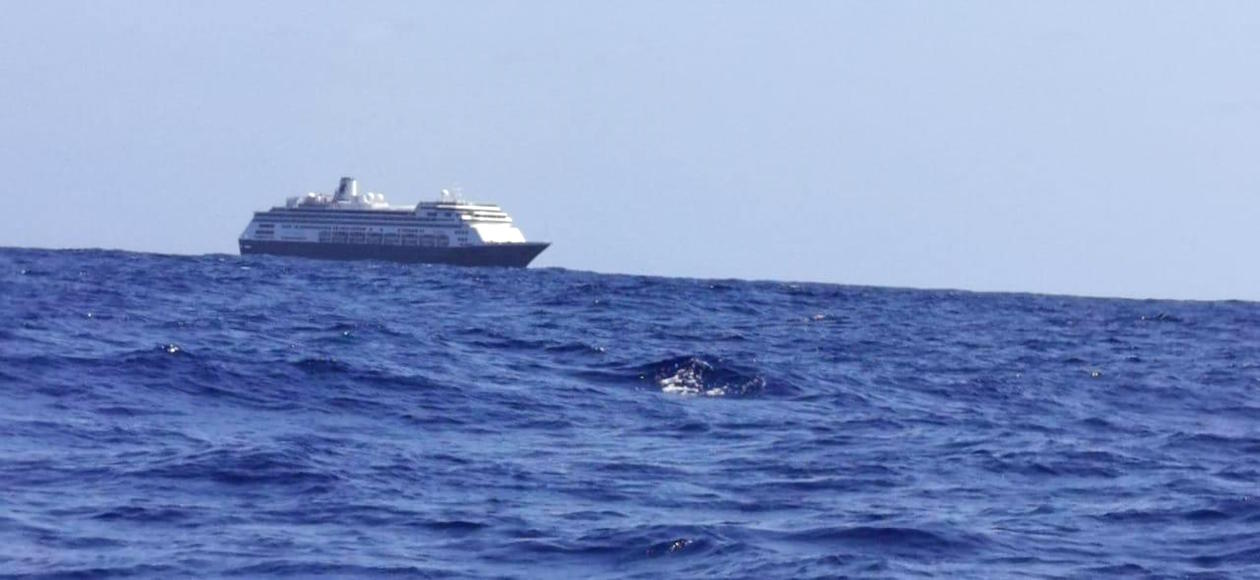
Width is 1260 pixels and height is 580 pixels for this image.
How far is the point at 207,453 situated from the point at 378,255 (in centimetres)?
10584

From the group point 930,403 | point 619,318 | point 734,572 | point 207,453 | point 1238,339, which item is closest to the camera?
point 734,572

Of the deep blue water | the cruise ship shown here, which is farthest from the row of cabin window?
the deep blue water

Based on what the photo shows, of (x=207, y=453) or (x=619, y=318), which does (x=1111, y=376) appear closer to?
(x=619, y=318)

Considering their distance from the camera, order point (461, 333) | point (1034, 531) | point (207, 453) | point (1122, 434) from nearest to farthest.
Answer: point (1034, 531)
point (207, 453)
point (1122, 434)
point (461, 333)

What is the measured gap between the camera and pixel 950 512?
10.8 m

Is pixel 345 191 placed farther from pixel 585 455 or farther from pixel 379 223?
pixel 585 455

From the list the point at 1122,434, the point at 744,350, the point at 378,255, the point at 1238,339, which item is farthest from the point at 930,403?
the point at 378,255

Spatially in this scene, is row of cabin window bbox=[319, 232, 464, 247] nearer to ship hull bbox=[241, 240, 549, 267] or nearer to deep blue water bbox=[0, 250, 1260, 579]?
ship hull bbox=[241, 240, 549, 267]

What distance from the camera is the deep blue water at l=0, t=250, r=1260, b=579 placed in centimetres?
923

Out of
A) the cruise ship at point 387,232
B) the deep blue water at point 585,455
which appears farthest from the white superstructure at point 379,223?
the deep blue water at point 585,455

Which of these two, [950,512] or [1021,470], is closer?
[950,512]

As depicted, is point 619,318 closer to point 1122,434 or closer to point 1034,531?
point 1122,434

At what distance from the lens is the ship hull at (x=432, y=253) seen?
113 m

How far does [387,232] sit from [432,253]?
19.4ft
